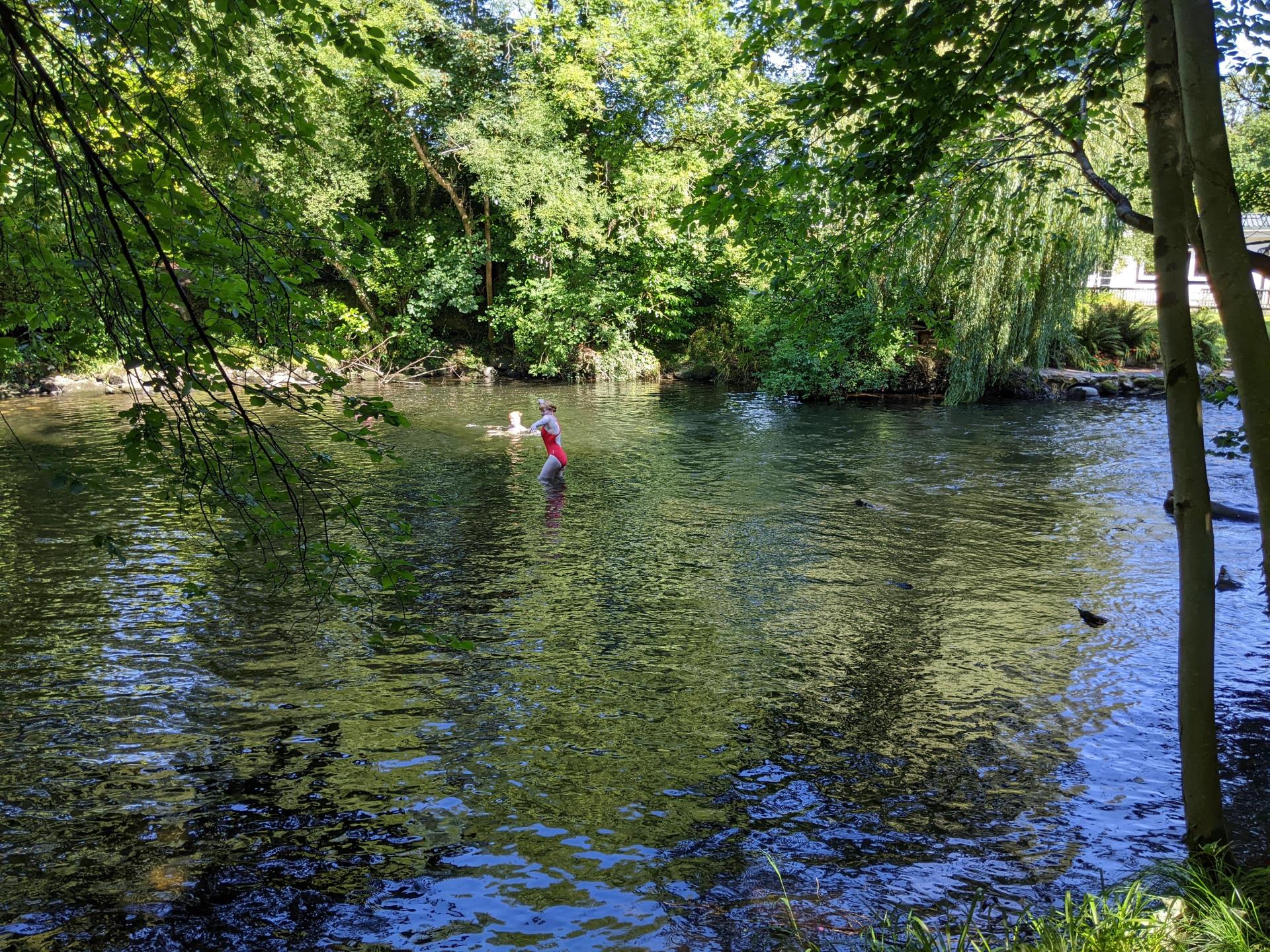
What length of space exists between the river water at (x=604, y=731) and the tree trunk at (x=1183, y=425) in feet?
3.70

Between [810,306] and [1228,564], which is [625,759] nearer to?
[810,306]

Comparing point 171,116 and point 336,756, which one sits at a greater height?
point 171,116

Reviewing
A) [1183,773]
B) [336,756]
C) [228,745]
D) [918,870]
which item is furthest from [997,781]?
[228,745]

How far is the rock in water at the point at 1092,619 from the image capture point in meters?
8.70

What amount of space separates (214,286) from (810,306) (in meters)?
4.95

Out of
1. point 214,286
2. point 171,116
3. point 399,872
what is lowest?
point 399,872

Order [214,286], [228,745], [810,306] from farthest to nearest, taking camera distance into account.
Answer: [810,306] < [228,745] < [214,286]

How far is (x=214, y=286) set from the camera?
443 centimetres

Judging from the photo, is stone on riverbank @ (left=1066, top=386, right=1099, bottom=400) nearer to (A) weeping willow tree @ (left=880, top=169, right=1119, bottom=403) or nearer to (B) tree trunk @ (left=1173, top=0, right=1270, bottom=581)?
(A) weeping willow tree @ (left=880, top=169, right=1119, bottom=403)

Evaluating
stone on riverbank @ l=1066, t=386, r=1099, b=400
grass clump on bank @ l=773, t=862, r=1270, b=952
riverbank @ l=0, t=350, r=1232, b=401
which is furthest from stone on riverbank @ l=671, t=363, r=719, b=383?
grass clump on bank @ l=773, t=862, r=1270, b=952

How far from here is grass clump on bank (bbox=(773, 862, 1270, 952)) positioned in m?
3.45

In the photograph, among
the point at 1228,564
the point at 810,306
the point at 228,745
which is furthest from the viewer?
the point at 1228,564

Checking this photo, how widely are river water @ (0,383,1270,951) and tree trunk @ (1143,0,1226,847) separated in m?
1.13

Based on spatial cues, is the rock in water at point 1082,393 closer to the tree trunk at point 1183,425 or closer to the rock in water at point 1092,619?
the rock in water at point 1092,619
